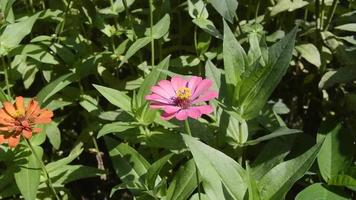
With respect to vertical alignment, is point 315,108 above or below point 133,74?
below

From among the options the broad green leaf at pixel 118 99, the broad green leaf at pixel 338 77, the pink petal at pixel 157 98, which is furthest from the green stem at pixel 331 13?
the pink petal at pixel 157 98

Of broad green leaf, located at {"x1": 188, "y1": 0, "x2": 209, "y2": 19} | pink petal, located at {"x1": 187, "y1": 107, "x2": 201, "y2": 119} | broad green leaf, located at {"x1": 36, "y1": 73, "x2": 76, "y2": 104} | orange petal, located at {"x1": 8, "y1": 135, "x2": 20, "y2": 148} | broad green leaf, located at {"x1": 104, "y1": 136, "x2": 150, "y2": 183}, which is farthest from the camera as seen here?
broad green leaf, located at {"x1": 188, "y1": 0, "x2": 209, "y2": 19}

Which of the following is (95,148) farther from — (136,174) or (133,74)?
(136,174)

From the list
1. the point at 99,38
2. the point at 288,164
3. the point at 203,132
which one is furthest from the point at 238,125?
the point at 99,38

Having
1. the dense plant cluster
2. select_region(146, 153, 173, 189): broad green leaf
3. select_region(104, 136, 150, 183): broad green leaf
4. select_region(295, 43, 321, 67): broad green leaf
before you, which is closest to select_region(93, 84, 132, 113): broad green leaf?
the dense plant cluster

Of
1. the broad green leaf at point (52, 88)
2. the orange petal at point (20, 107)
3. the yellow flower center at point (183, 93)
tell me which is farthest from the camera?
the broad green leaf at point (52, 88)

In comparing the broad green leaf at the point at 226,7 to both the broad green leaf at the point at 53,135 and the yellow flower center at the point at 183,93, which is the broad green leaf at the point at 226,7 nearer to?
the yellow flower center at the point at 183,93

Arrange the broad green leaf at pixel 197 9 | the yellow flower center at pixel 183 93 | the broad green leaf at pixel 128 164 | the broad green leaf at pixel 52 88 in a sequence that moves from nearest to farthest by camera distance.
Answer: the yellow flower center at pixel 183 93
the broad green leaf at pixel 128 164
the broad green leaf at pixel 52 88
the broad green leaf at pixel 197 9

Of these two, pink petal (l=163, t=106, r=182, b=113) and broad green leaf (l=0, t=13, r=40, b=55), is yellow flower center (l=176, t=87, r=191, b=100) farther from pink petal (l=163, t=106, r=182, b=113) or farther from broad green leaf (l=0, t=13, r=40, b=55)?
broad green leaf (l=0, t=13, r=40, b=55)
